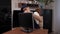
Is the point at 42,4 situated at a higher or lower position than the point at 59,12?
higher

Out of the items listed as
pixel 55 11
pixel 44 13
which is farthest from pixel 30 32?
pixel 55 11

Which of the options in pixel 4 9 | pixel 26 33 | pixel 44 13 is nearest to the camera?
pixel 26 33

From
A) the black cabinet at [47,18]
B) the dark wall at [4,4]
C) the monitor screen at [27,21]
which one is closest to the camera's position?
the monitor screen at [27,21]

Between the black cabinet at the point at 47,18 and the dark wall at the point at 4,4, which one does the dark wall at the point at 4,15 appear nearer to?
the dark wall at the point at 4,4

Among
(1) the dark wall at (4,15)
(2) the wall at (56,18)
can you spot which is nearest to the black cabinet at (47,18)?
(2) the wall at (56,18)

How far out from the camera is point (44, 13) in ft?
16.9

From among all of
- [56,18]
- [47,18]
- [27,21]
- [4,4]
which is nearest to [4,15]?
[4,4]

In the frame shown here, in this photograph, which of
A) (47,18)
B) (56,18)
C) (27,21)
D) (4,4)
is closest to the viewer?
(27,21)

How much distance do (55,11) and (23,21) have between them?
154 inches

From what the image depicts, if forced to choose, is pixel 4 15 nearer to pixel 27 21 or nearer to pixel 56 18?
pixel 27 21

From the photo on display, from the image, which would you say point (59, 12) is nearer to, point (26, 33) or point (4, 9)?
point (4, 9)

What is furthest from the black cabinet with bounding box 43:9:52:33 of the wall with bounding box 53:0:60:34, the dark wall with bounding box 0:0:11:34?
the dark wall with bounding box 0:0:11:34

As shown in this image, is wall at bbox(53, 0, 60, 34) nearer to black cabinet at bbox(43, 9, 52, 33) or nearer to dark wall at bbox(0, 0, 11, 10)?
black cabinet at bbox(43, 9, 52, 33)

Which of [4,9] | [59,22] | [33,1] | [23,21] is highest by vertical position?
[33,1]
